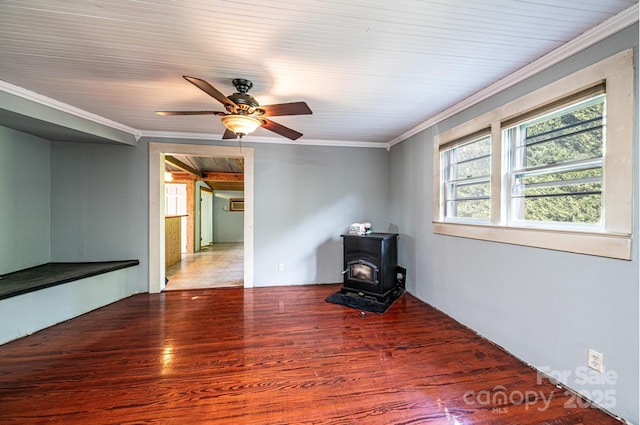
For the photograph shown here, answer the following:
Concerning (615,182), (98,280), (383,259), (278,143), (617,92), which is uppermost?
(278,143)

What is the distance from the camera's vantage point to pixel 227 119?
6.81ft

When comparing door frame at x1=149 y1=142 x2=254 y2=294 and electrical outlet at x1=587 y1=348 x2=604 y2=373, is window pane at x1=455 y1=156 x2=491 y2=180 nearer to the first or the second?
electrical outlet at x1=587 y1=348 x2=604 y2=373

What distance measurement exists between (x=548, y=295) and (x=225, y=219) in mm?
10132

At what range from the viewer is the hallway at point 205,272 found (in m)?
4.18

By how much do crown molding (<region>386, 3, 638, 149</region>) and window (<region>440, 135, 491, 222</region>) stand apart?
0.40m

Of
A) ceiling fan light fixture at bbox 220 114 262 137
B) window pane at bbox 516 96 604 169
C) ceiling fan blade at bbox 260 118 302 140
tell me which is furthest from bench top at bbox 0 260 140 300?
window pane at bbox 516 96 604 169

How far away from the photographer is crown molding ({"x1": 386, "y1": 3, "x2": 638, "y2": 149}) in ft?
4.76

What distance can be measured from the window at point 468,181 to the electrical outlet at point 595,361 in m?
1.24

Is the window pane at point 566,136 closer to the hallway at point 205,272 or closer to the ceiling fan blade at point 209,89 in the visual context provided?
the ceiling fan blade at point 209,89

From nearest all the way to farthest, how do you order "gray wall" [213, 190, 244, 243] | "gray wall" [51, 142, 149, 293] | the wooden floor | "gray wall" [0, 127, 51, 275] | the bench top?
the wooden floor
the bench top
"gray wall" [0, 127, 51, 275]
"gray wall" [51, 142, 149, 293]
"gray wall" [213, 190, 244, 243]

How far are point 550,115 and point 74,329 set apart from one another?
4.81m

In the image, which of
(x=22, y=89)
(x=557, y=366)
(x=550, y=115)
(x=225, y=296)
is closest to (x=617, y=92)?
(x=550, y=115)

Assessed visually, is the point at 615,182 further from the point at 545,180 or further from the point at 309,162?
the point at 309,162

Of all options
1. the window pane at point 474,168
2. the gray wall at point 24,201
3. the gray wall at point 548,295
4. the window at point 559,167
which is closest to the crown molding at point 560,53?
the gray wall at point 548,295
